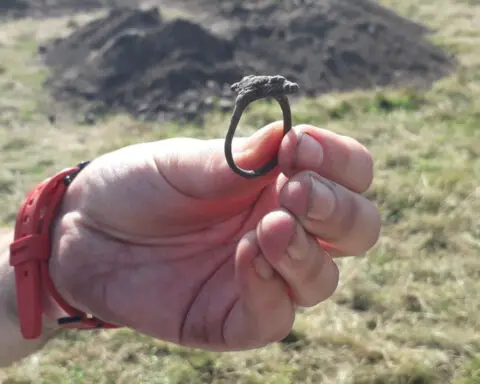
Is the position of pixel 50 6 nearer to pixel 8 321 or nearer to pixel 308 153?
pixel 8 321

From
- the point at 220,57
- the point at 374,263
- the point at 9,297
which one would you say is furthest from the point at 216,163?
the point at 220,57

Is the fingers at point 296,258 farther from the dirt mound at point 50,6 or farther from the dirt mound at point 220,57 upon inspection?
the dirt mound at point 50,6

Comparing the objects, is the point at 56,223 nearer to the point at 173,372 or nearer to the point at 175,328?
the point at 175,328

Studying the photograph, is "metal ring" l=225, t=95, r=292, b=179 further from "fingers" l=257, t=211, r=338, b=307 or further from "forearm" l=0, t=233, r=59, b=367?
"forearm" l=0, t=233, r=59, b=367

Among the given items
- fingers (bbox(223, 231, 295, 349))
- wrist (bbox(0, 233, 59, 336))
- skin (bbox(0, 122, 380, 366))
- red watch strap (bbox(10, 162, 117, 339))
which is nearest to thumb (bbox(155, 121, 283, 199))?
skin (bbox(0, 122, 380, 366))

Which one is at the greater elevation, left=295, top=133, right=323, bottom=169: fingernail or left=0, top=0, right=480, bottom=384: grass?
left=295, top=133, right=323, bottom=169: fingernail
